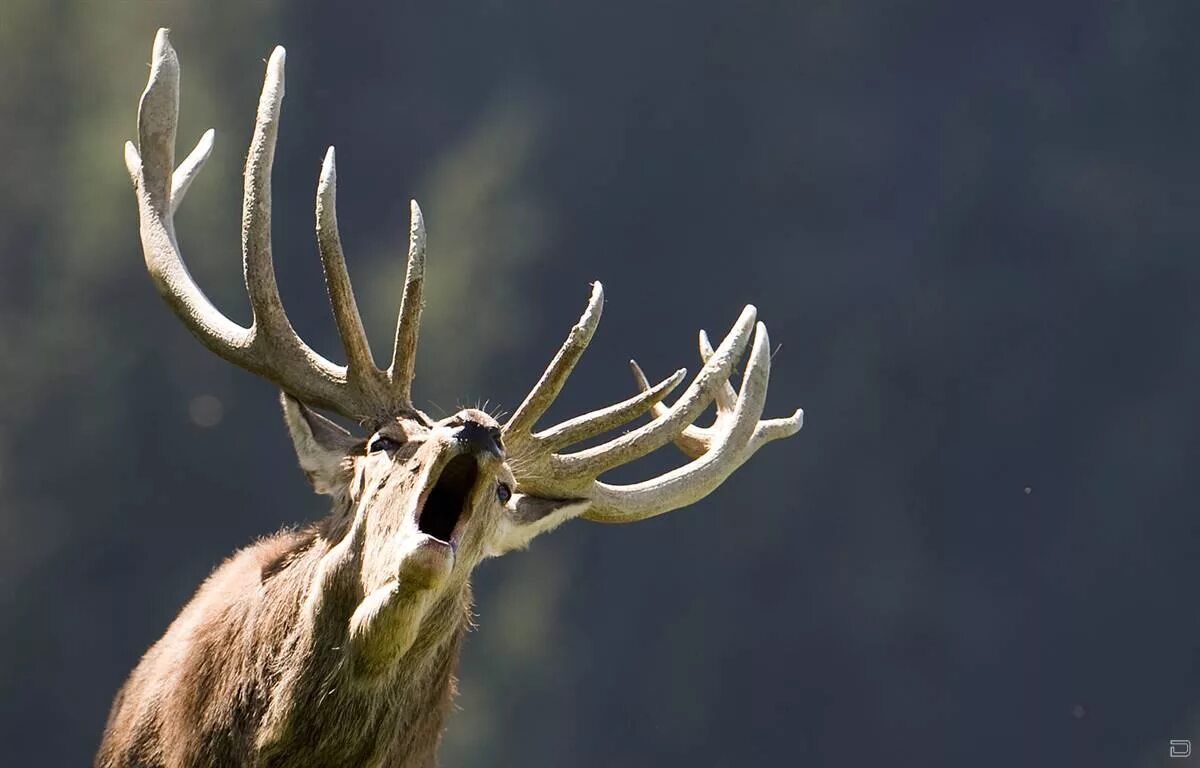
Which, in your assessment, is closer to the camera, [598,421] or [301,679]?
[301,679]

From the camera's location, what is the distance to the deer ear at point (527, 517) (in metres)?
2.94

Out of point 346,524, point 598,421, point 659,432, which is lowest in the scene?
point 659,432

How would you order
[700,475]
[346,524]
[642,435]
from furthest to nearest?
[700,475] → [642,435] → [346,524]

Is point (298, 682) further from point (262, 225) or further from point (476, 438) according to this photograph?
point (262, 225)

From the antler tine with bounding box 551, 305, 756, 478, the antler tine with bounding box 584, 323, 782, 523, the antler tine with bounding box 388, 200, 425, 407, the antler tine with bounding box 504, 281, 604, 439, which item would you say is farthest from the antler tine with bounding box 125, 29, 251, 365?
the antler tine with bounding box 584, 323, 782, 523

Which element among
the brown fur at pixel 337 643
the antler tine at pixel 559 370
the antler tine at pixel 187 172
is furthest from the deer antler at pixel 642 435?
the antler tine at pixel 187 172

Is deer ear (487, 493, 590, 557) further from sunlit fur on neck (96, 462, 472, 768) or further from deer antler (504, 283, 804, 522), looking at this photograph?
sunlit fur on neck (96, 462, 472, 768)

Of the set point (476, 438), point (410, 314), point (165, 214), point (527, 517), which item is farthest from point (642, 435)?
point (165, 214)

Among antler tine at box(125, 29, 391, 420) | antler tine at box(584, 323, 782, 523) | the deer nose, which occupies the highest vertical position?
antler tine at box(125, 29, 391, 420)

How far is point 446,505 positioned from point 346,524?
0.78 feet

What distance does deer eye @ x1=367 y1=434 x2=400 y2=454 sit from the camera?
2783mm

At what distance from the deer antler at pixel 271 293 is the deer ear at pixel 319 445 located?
0.03 metres

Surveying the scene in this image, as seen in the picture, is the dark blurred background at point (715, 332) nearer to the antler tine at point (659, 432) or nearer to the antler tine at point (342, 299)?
the antler tine at point (659, 432)

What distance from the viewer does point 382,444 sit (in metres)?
2.80
